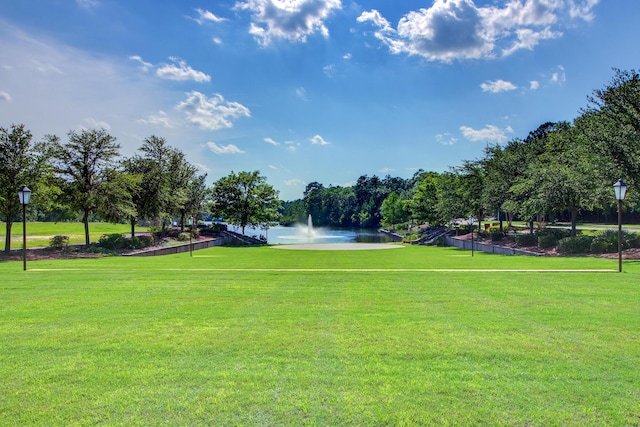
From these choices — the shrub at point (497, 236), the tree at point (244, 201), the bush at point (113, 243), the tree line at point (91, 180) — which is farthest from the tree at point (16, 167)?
the shrub at point (497, 236)

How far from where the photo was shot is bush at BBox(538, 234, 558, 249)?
83.9 ft

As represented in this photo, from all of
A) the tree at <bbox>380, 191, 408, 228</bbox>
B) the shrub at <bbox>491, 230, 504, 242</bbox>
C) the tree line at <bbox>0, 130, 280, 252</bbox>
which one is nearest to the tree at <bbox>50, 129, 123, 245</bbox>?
the tree line at <bbox>0, 130, 280, 252</bbox>

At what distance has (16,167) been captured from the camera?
22.7 meters

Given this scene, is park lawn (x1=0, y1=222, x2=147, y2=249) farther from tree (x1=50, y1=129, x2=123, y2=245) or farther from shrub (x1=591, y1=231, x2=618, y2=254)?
shrub (x1=591, y1=231, x2=618, y2=254)

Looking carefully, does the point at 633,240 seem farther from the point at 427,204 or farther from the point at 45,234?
the point at 45,234

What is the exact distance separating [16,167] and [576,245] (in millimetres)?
31683

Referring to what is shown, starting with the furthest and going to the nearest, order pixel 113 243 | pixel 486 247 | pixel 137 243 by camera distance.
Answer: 1. pixel 486 247
2. pixel 137 243
3. pixel 113 243

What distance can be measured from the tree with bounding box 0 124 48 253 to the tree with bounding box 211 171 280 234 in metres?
24.5

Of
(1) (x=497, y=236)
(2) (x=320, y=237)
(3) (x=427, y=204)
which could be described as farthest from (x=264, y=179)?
(1) (x=497, y=236)

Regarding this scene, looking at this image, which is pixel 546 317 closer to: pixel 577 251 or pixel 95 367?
pixel 95 367

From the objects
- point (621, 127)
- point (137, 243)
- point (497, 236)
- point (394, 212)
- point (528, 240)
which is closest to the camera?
point (621, 127)

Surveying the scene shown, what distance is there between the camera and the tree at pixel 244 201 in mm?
47281

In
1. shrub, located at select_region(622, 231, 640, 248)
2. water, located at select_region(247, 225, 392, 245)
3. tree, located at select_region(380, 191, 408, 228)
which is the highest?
tree, located at select_region(380, 191, 408, 228)

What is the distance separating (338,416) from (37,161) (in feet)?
86.0
